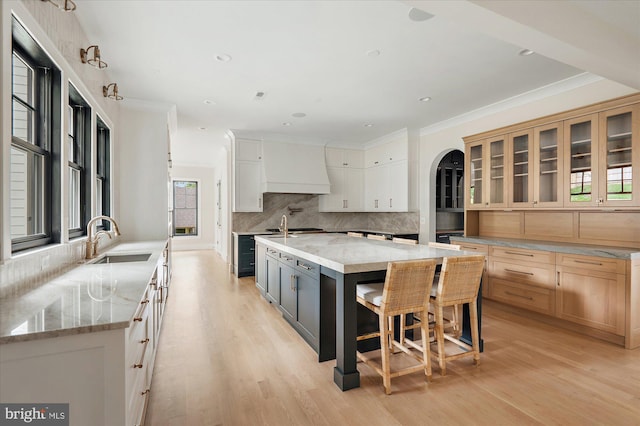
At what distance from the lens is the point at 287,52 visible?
9.87 feet

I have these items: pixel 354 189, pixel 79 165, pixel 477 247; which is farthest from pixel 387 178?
pixel 79 165

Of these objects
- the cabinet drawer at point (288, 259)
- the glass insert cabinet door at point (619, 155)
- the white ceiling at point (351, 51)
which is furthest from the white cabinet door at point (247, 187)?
the glass insert cabinet door at point (619, 155)

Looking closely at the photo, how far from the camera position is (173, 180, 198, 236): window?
9.94 metres

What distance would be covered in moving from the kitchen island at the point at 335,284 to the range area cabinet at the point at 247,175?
2.55 meters

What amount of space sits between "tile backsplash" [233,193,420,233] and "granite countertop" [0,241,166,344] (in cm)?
445

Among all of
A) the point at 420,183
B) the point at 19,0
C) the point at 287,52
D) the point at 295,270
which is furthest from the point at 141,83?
the point at 420,183

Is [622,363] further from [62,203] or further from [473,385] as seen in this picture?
[62,203]

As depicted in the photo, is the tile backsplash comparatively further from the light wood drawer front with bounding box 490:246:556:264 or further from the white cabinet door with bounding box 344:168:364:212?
the light wood drawer front with bounding box 490:246:556:264

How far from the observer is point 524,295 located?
3656 millimetres

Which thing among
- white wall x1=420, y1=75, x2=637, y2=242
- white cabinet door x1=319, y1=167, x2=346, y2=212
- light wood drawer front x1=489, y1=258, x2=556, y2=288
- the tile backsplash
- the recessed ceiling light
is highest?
the recessed ceiling light

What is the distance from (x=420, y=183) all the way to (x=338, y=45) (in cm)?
361

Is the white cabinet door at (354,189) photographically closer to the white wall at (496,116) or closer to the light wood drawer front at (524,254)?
the white wall at (496,116)

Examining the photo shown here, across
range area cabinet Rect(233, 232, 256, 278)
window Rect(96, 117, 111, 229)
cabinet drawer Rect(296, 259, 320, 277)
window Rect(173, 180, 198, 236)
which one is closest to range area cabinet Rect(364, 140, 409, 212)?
range area cabinet Rect(233, 232, 256, 278)

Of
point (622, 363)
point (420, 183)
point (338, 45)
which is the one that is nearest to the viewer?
point (622, 363)
